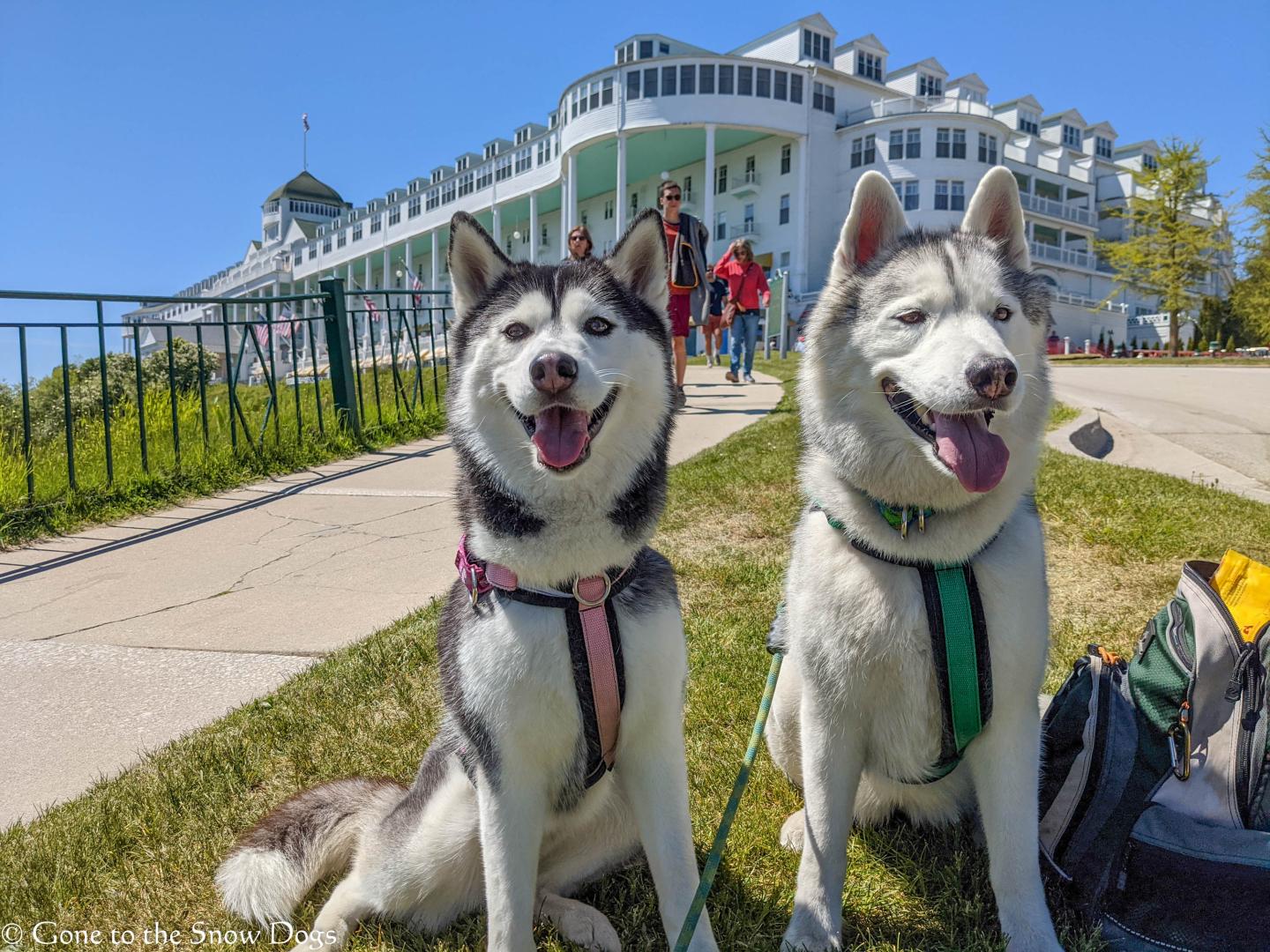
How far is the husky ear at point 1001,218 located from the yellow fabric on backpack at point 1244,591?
100 centimetres

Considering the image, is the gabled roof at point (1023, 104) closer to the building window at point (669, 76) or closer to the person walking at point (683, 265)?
the building window at point (669, 76)

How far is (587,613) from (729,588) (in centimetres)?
274

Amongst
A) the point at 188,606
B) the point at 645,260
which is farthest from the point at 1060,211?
the point at 645,260

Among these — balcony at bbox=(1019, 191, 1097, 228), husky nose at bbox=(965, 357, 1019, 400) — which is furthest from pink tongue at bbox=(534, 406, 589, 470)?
balcony at bbox=(1019, 191, 1097, 228)

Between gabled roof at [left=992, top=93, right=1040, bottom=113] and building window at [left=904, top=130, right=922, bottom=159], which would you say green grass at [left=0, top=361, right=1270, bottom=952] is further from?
gabled roof at [left=992, top=93, right=1040, bottom=113]

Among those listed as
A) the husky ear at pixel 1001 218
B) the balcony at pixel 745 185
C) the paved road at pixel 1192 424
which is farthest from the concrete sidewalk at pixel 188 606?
the balcony at pixel 745 185

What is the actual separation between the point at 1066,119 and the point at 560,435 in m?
75.5

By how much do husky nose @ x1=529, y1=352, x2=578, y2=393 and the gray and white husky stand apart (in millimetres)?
758

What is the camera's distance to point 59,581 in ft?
16.3

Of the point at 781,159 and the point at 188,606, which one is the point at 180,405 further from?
the point at 781,159

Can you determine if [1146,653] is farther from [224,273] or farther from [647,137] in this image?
[224,273]

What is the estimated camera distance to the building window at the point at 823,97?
43.0m

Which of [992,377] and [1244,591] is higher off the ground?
[992,377]

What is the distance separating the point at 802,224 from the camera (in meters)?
41.6
